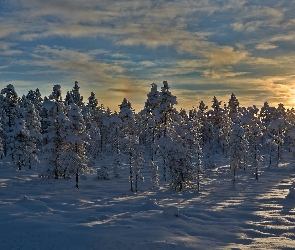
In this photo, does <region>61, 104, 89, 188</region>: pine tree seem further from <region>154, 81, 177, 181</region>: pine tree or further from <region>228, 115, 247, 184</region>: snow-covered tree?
<region>228, 115, 247, 184</region>: snow-covered tree

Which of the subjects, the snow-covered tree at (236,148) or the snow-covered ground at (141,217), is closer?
the snow-covered ground at (141,217)

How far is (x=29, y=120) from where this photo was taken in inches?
2253

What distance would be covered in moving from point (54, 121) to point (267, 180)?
3375cm

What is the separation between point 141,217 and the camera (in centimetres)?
2262

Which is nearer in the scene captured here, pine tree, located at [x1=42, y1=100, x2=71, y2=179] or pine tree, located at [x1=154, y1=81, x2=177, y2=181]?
pine tree, located at [x1=42, y1=100, x2=71, y2=179]

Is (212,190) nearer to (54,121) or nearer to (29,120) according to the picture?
(54,121)

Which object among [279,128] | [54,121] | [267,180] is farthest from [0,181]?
[279,128]

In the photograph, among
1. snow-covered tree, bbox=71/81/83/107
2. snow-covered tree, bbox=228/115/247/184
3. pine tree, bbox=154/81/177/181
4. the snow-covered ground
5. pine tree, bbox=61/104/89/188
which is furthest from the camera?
snow-covered tree, bbox=71/81/83/107

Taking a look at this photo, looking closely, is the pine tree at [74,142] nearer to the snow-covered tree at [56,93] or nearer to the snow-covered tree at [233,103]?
the snow-covered tree at [56,93]

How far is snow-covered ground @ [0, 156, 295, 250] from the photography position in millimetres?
17391

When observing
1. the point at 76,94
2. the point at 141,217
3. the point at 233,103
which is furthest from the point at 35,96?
the point at 141,217

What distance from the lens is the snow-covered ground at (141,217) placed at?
17.4 metres

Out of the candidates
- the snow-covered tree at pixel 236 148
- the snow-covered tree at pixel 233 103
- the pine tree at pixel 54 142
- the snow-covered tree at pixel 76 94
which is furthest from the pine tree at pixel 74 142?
the snow-covered tree at pixel 233 103

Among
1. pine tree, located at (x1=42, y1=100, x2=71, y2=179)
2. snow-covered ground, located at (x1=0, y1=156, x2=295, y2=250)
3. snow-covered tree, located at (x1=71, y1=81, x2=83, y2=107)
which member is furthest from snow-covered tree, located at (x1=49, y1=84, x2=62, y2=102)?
snow-covered tree, located at (x1=71, y1=81, x2=83, y2=107)
